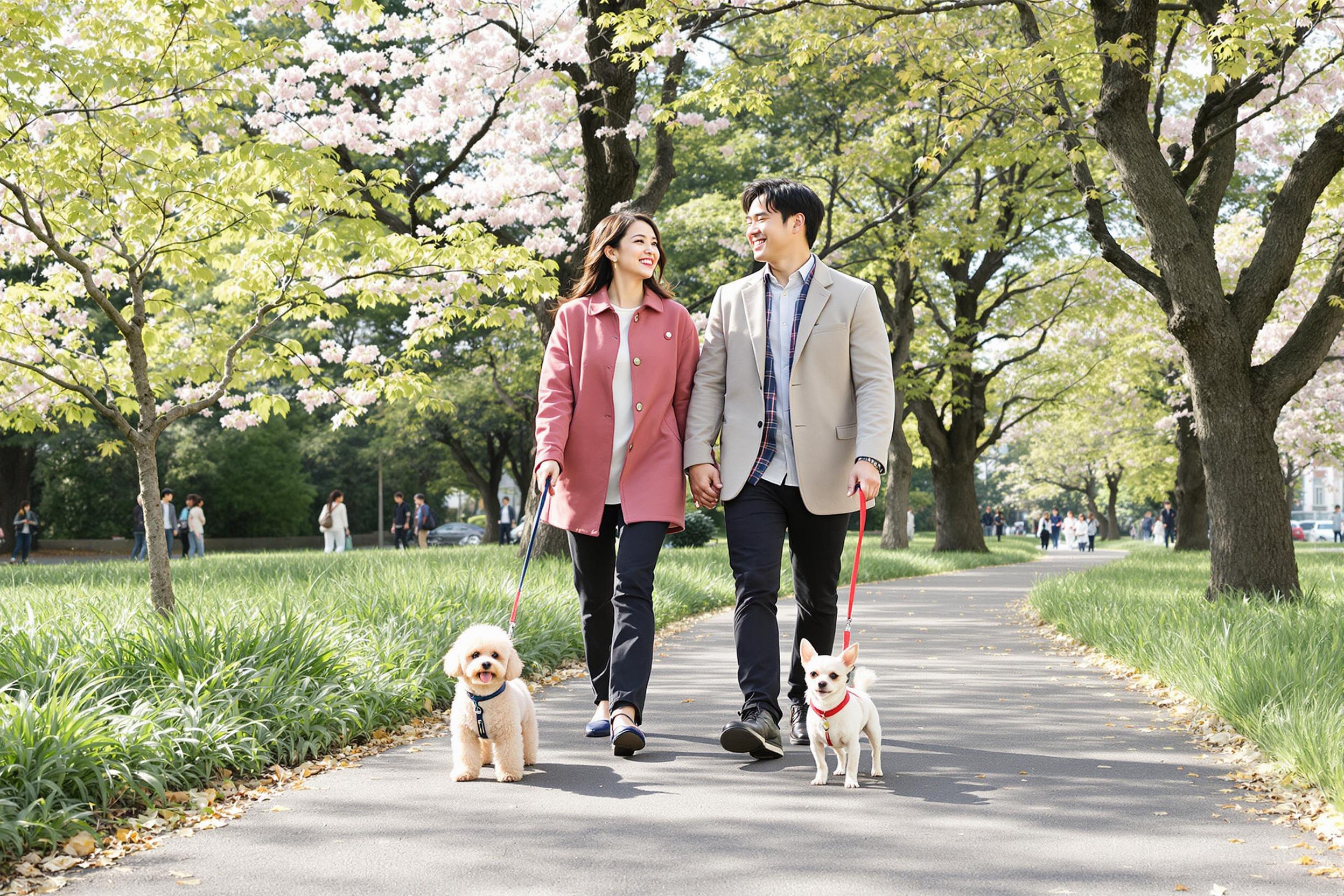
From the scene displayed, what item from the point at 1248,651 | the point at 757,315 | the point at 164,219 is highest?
the point at 164,219

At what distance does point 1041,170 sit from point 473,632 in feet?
63.7

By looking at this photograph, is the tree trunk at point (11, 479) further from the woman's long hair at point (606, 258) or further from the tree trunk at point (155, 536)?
the woman's long hair at point (606, 258)

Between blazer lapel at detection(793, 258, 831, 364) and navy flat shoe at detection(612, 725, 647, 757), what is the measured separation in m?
1.57

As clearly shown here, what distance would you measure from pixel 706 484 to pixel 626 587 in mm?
518

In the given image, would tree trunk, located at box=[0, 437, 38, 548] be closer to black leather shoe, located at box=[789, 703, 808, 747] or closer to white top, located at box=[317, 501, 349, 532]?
white top, located at box=[317, 501, 349, 532]

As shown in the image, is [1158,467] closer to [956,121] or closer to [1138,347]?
[1138,347]

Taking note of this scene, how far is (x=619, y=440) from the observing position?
4.62m

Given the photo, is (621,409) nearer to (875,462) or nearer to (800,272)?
(800,272)

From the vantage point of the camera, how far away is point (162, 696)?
4.56 meters

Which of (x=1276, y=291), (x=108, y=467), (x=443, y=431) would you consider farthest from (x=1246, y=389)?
(x=108, y=467)

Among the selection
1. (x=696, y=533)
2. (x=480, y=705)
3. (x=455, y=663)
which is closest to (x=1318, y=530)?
(x=696, y=533)

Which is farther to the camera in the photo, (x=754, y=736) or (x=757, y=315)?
(x=757, y=315)

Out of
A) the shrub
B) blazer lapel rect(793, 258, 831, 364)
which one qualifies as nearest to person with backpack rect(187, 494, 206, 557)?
the shrub

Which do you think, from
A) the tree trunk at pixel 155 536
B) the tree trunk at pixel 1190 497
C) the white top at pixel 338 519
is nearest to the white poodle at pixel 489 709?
the tree trunk at pixel 155 536
